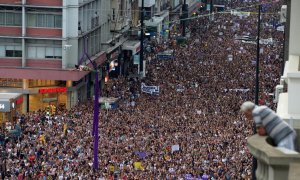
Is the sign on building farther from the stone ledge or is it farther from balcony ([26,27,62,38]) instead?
the stone ledge

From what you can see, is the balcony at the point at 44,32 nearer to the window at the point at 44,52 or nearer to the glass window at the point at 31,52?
the window at the point at 44,52

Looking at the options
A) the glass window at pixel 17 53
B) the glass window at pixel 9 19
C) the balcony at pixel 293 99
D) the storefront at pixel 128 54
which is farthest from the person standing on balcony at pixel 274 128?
the storefront at pixel 128 54

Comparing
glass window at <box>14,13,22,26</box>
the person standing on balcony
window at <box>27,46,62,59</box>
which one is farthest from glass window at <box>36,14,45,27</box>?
the person standing on balcony

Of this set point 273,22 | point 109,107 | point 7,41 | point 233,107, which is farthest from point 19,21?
point 273,22

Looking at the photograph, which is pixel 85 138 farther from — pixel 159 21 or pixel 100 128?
pixel 159 21

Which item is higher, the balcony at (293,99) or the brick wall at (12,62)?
the balcony at (293,99)

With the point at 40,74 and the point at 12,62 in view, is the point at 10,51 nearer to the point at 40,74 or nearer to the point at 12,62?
the point at 12,62
